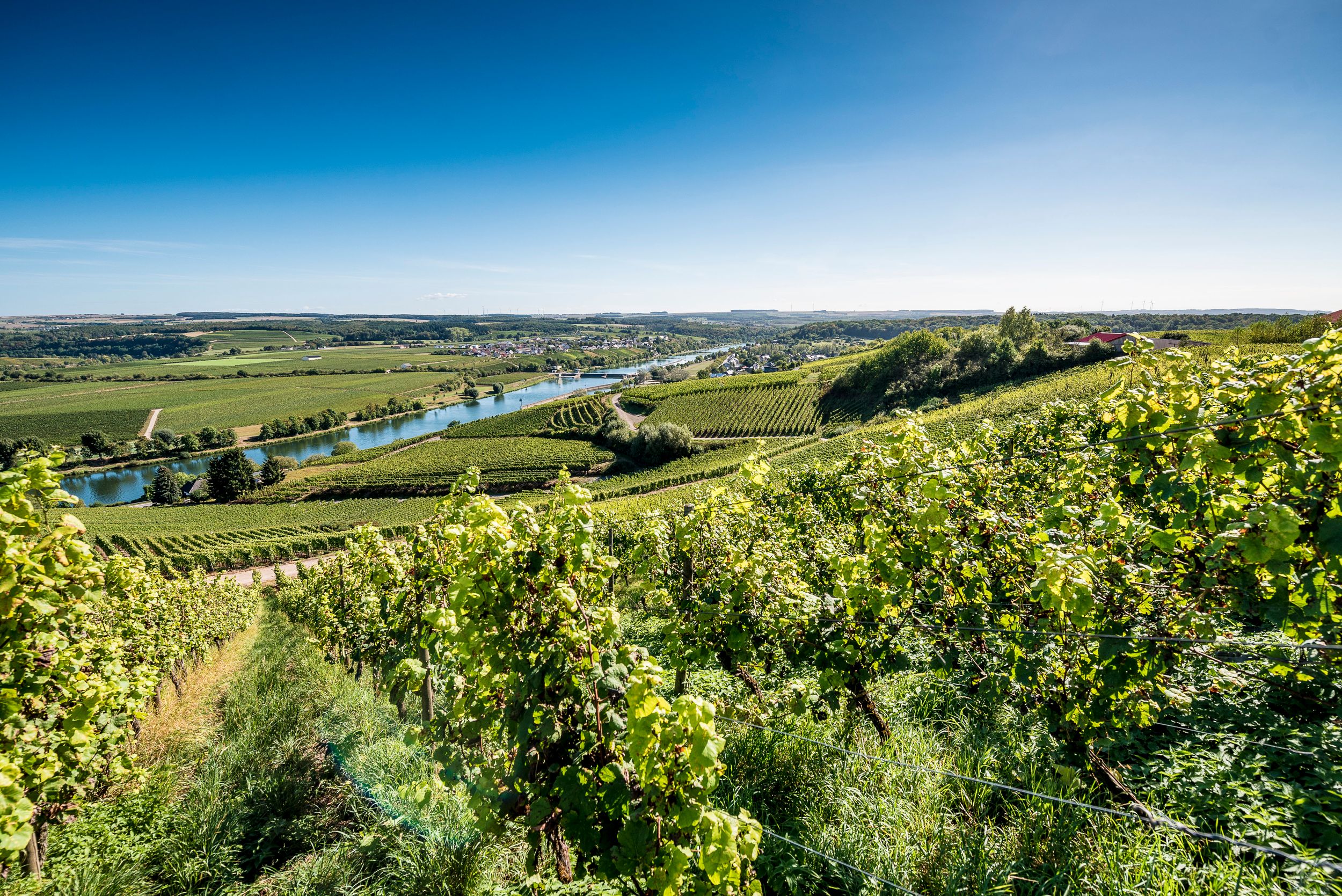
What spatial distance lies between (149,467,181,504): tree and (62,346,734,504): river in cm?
678

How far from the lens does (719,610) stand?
5.42m

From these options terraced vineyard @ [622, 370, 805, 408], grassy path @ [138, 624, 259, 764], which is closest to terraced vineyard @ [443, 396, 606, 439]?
terraced vineyard @ [622, 370, 805, 408]

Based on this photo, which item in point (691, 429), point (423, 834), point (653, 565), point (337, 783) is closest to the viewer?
point (423, 834)

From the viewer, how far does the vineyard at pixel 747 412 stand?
75.4 metres

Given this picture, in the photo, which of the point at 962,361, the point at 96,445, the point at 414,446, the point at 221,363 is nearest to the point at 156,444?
the point at 96,445

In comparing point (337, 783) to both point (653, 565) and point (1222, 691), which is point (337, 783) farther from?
point (1222, 691)

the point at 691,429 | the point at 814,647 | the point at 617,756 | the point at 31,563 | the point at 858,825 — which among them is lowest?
the point at 691,429

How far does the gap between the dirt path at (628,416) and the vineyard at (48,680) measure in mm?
73434

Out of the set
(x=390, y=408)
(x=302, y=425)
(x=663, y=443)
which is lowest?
(x=302, y=425)

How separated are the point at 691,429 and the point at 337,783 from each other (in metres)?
74.6

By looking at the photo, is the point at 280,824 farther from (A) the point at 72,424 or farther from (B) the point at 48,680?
(A) the point at 72,424

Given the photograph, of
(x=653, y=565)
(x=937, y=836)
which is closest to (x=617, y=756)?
(x=937, y=836)

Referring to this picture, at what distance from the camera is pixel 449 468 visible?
222 ft

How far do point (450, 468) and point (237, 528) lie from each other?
23.1m
